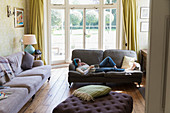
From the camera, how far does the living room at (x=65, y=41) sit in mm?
4785

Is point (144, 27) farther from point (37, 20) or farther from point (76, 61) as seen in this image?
point (37, 20)

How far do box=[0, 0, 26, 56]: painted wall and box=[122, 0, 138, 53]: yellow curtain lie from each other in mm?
3273

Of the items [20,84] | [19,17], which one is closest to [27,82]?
[20,84]

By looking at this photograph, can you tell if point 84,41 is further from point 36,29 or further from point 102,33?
point 36,29

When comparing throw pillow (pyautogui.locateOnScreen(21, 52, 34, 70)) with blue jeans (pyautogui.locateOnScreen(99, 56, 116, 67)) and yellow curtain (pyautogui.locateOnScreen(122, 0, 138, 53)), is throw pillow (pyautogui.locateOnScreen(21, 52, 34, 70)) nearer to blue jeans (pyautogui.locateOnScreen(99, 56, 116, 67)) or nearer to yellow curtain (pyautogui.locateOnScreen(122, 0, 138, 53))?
blue jeans (pyautogui.locateOnScreen(99, 56, 116, 67))

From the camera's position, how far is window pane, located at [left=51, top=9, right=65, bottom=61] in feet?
26.0

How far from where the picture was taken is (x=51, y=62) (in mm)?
8023

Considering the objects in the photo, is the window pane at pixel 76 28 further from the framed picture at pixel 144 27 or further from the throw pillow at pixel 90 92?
the throw pillow at pixel 90 92

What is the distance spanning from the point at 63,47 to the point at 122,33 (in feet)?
7.49

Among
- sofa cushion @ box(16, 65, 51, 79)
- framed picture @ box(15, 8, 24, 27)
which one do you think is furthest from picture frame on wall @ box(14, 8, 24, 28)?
sofa cushion @ box(16, 65, 51, 79)

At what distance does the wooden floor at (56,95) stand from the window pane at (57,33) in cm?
161

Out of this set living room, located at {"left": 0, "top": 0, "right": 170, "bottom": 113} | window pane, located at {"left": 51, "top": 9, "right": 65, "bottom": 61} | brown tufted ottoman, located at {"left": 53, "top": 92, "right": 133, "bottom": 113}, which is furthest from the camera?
window pane, located at {"left": 51, "top": 9, "right": 65, "bottom": 61}

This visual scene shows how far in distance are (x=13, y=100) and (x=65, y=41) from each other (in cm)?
486

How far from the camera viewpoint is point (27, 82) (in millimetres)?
4383
